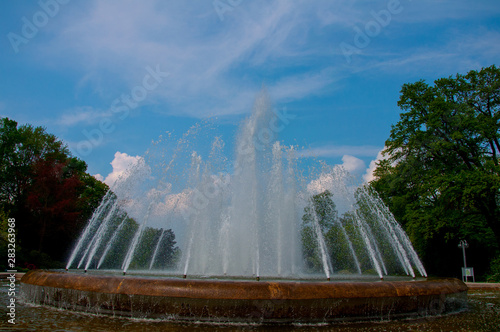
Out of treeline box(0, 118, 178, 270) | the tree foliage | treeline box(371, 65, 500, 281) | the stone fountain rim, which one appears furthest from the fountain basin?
the tree foliage

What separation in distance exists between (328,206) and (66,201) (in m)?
27.9

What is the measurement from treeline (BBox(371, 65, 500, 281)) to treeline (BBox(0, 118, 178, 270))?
2233 centimetres

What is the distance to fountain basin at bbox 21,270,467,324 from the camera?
6391 mm

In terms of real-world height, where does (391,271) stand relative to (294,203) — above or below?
below

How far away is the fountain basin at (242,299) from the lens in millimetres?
6391

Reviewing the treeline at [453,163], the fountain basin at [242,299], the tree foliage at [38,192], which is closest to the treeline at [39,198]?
the tree foliage at [38,192]

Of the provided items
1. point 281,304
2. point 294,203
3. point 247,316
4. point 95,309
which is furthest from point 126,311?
point 294,203

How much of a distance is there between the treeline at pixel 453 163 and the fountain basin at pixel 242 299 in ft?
63.1

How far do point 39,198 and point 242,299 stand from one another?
119 feet

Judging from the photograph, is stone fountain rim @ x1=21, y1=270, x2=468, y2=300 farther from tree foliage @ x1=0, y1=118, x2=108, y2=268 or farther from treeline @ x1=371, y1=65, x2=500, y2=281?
tree foliage @ x1=0, y1=118, x2=108, y2=268

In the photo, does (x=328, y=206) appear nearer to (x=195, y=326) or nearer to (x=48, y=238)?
→ (x=48, y=238)

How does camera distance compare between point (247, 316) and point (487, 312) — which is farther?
point (487, 312)

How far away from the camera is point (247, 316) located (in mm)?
6367

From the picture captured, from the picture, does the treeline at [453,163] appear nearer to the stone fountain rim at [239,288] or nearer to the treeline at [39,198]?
the stone fountain rim at [239,288]
